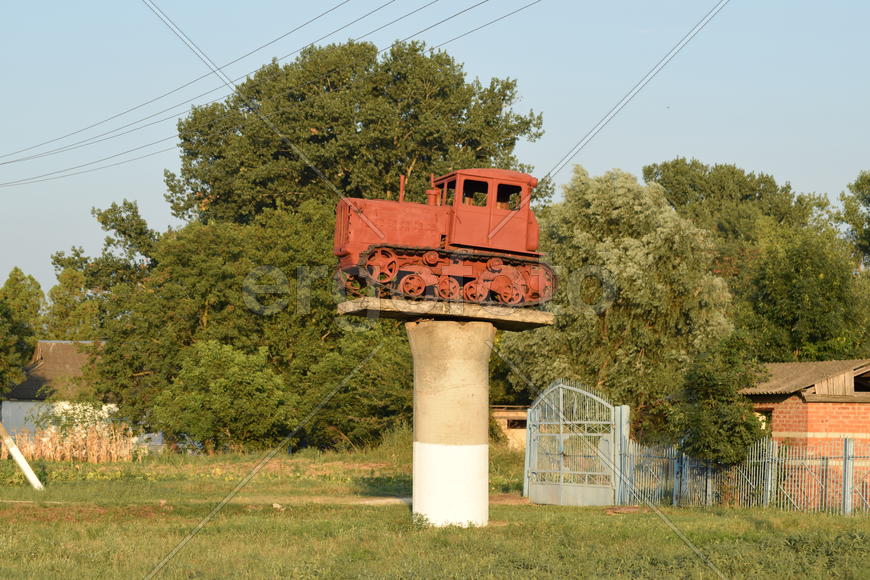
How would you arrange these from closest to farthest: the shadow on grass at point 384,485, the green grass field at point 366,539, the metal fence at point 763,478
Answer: the green grass field at point 366,539 < the metal fence at point 763,478 < the shadow on grass at point 384,485

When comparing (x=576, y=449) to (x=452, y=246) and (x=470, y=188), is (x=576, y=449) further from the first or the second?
(x=470, y=188)

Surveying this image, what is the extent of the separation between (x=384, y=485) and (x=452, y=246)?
13021mm

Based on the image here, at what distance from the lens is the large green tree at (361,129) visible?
6147 cm

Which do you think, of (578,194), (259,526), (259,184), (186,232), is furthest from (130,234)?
(259,526)

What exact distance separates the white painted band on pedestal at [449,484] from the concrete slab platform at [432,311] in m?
2.72

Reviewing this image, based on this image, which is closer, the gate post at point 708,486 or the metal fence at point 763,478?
the metal fence at point 763,478

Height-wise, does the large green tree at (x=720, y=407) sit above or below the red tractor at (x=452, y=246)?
below

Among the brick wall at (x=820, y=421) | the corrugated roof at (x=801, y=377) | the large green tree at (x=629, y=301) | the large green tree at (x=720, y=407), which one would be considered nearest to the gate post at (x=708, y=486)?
the large green tree at (x=720, y=407)

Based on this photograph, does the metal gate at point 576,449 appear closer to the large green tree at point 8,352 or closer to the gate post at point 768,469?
the gate post at point 768,469

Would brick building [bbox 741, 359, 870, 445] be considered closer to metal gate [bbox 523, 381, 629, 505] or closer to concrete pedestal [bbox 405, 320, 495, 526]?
metal gate [bbox 523, 381, 629, 505]

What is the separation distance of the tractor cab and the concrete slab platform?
2.55 m

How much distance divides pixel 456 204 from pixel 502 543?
890 cm

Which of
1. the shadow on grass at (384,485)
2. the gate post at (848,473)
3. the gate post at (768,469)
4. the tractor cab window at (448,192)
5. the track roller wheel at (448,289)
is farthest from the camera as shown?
the shadow on grass at (384,485)

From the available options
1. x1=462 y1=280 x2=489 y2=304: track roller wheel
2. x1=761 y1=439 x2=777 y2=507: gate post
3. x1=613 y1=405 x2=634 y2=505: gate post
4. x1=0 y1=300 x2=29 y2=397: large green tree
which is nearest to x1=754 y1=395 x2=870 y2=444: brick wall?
x1=761 y1=439 x2=777 y2=507: gate post
